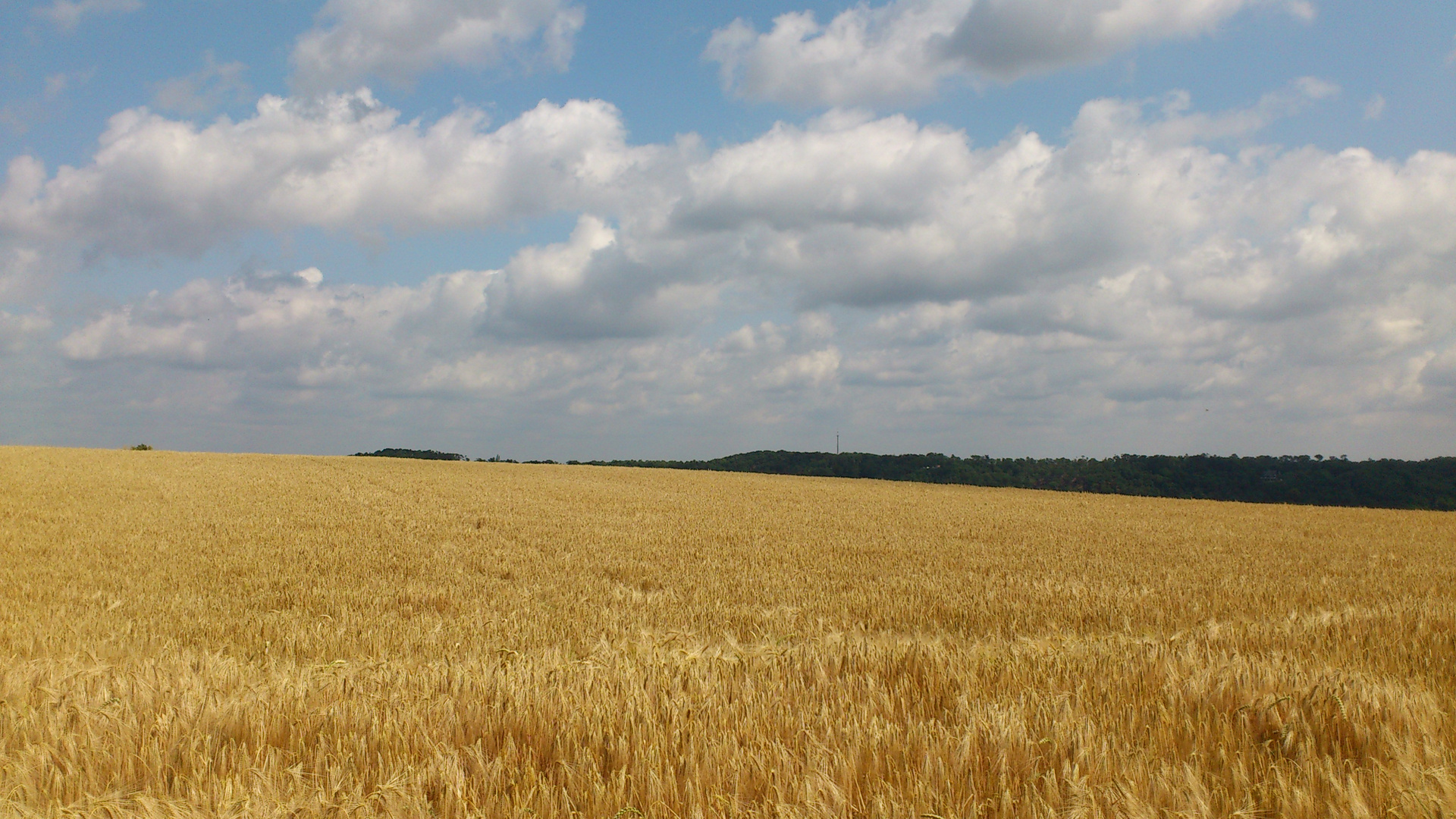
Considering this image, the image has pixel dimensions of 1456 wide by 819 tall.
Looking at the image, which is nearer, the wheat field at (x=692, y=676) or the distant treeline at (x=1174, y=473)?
the wheat field at (x=692, y=676)

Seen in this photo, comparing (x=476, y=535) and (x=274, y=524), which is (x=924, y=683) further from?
(x=274, y=524)

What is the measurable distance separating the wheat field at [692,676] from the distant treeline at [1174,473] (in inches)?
2222

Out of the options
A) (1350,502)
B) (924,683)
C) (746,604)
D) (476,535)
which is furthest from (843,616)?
(1350,502)

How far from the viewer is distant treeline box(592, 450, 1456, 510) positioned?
7325cm

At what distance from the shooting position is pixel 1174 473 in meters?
82.8

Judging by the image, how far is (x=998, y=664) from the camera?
5.41 m

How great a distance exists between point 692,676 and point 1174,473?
92713mm

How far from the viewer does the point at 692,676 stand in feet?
16.5

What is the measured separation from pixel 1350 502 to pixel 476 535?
82499 mm

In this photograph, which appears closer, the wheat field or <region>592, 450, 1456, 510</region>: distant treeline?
the wheat field

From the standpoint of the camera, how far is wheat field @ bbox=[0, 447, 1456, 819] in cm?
320

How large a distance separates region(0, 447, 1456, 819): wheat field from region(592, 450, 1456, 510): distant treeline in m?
56.4

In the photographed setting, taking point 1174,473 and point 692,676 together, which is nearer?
point 692,676

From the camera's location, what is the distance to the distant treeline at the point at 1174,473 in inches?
2884
